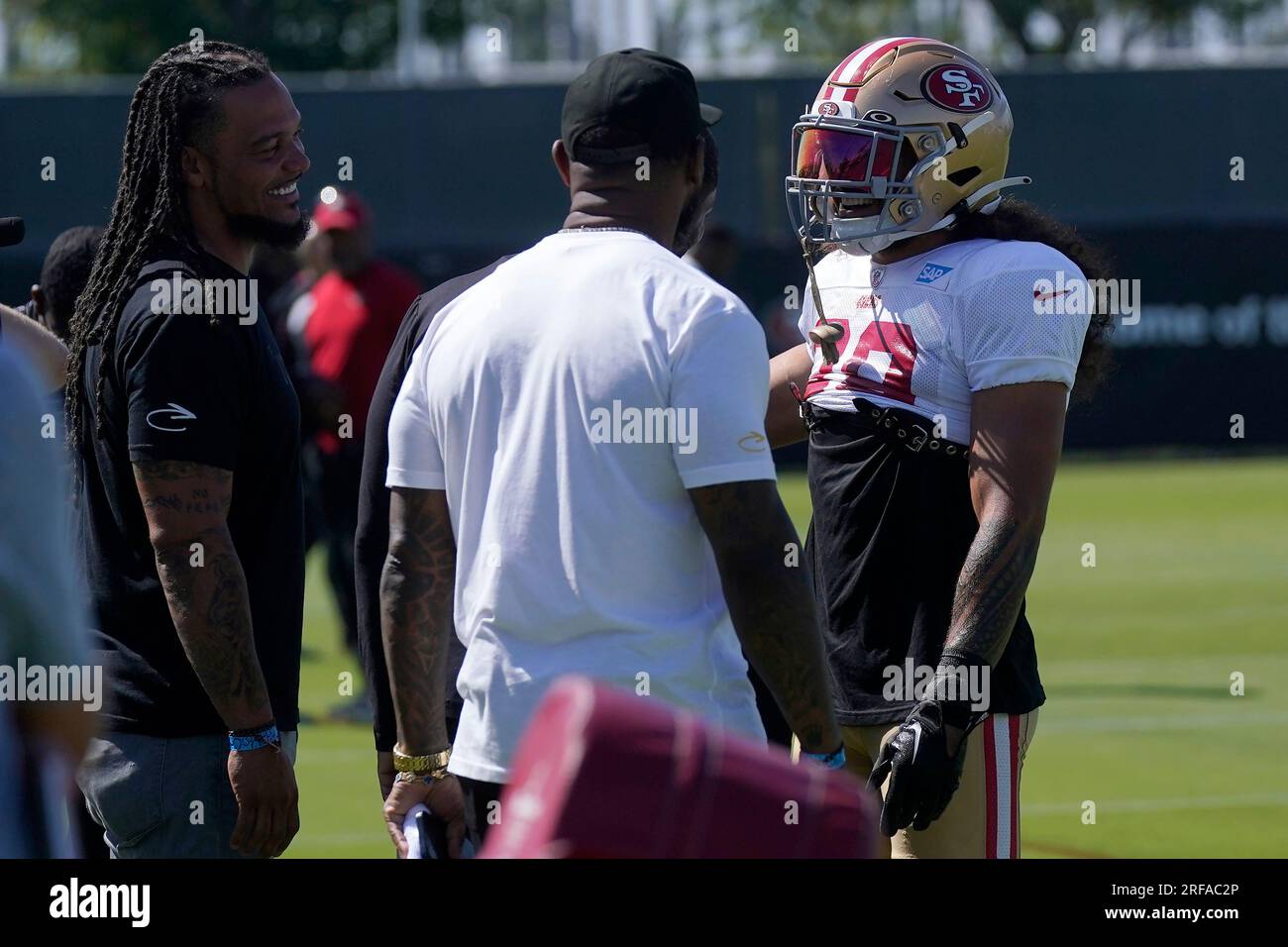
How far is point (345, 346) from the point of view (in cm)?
1012

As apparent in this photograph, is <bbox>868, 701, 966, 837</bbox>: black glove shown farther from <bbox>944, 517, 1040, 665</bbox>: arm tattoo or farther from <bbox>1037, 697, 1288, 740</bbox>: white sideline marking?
<bbox>1037, 697, 1288, 740</bbox>: white sideline marking

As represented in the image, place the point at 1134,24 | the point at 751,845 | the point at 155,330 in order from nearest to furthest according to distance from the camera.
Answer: the point at 751,845, the point at 155,330, the point at 1134,24

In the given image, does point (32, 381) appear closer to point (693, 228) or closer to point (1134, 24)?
point (693, 228)

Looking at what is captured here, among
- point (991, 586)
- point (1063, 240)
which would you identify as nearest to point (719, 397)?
point (991, 586)

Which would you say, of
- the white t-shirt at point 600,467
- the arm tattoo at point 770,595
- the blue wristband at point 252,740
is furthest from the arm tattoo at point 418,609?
the arm tattoo at point 770,595

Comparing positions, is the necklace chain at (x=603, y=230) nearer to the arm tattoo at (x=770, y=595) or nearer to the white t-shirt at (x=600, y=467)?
the white t-shirt at (x=600, y=467)

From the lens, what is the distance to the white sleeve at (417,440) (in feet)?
11.5

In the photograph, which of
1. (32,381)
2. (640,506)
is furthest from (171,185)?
(32,381)

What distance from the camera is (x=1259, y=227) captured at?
70.6 ft

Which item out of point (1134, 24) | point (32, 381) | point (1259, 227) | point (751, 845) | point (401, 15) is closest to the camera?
point (751, 845)

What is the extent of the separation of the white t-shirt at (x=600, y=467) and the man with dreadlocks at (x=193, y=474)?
0.65 metres

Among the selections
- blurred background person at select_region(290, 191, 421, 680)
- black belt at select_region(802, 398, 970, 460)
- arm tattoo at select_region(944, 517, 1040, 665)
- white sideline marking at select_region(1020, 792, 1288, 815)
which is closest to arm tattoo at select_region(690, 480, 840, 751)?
arm tattoo at select_region(944, 517, 1040, 665)

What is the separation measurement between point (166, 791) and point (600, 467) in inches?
51.8
